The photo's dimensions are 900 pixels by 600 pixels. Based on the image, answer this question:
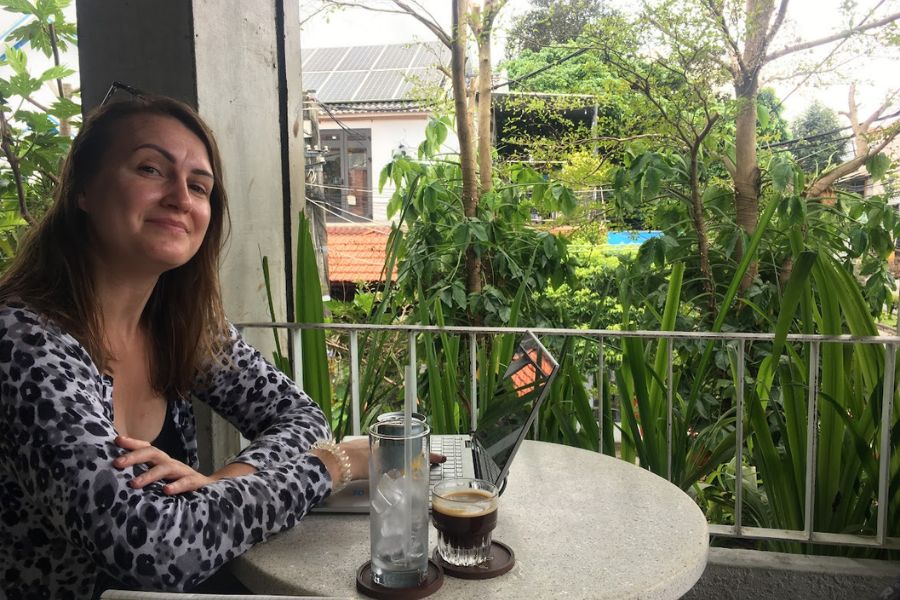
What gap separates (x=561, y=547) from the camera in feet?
3.18

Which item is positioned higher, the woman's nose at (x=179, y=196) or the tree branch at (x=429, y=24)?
the tree branch at (x=429, y=24)

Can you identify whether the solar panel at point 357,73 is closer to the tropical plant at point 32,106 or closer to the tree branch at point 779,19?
the tree branch at point 779,19

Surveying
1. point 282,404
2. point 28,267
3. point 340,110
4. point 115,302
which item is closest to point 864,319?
point 282,404

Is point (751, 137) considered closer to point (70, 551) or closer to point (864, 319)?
point (864, 319)

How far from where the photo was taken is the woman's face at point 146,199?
1126 millimetres

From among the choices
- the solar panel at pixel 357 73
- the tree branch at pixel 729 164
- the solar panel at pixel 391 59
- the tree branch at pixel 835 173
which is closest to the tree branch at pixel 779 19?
the tree branch at pixel 729 164

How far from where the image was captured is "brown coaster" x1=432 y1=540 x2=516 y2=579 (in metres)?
0.88

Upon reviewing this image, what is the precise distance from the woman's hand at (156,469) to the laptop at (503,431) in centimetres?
22

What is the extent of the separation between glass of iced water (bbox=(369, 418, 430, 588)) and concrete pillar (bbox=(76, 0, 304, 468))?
1293mm

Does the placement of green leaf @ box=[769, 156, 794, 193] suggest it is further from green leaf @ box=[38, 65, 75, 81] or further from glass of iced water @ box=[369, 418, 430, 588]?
green leaf @ box=[38, 65, 75, 81]

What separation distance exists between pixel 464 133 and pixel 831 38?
1591 mm

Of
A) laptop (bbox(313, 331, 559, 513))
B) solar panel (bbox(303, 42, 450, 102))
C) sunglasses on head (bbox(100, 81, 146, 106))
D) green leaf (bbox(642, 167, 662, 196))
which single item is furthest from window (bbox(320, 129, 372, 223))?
laptop (bbox(313, 331, 559, 513))

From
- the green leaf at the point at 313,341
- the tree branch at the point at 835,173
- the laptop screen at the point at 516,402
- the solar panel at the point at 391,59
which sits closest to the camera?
the laptop screen at the point at 516,402

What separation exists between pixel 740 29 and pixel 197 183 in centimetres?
229
